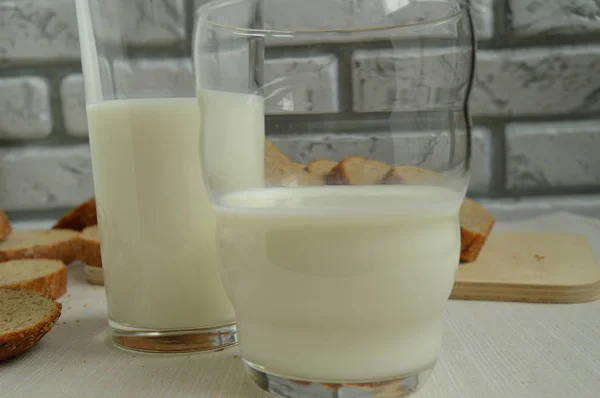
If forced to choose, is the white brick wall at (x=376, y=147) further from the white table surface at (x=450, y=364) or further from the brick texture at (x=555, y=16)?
the brick texture at (x=555, y=16)

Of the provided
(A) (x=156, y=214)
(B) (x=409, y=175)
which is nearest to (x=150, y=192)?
(A) (x=156, y=214)

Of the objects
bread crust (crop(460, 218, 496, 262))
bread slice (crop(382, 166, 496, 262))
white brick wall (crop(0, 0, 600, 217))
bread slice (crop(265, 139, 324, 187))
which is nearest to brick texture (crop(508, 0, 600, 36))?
white brick wall (crop(0, 0, 600, 217))

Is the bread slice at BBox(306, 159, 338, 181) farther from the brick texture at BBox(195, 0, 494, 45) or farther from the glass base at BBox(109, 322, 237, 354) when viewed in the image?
the glass base at BBox(109, 322, 237, 354)

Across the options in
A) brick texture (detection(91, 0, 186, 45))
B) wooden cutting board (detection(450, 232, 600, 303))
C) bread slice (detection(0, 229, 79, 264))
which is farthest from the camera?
bread slice (detection(0, 229, 79, 264))

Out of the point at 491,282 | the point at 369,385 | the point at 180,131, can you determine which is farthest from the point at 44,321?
the point at 491,282

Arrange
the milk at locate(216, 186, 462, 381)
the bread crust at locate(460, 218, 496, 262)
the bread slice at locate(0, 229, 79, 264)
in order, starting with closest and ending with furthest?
the milk at locate(216, 186, 462, 381) < the bread crust at locate(460, 218, 496, 262) < the bread slice at locate(0, 229, 79, 264)

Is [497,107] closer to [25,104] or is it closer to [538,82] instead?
[538,82]

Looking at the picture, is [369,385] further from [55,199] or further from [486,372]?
[55,199]
